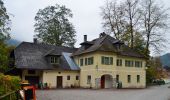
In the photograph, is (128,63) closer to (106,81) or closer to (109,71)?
(106,81)

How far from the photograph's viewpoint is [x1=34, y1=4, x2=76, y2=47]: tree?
57.2 metres

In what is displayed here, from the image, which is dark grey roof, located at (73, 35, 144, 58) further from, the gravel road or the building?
the gravel road

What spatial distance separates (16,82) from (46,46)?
97.4 feet

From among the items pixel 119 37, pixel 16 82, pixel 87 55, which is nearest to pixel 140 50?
pixel 119 37

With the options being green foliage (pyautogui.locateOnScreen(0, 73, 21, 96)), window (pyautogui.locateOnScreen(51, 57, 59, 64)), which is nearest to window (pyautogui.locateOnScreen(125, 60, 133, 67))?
window (pyautogui.locateOnScreen(51, 57, 59, 64))

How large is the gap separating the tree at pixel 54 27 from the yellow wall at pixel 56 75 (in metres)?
13.7

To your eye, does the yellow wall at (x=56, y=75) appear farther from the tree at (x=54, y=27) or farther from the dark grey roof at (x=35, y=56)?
the tree at (x=54, y=27)

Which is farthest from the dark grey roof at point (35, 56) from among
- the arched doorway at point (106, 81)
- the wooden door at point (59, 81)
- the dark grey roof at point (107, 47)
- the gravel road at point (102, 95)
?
the gravel road at point (102, 95)

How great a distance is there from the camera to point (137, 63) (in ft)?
158

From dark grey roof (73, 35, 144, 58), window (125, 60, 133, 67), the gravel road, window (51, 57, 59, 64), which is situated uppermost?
dark grey roof (73, 35, 144, 58)

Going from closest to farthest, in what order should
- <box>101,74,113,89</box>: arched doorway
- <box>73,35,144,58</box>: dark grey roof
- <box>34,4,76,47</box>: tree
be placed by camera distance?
1. <box>73,35,144,58</box>: dark grey roof
2. <box>101,74,113,89</box>: arched doorway
3. <box>34,4,76,47</box>: tree

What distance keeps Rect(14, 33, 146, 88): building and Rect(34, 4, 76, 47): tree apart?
9274 millimetres

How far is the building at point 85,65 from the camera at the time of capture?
41.7 m

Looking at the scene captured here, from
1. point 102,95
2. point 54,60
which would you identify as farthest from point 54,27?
point 102,95
